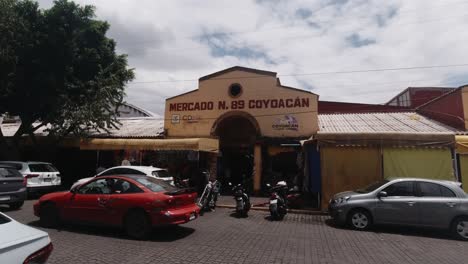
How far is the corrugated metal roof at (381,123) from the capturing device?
51.1ft

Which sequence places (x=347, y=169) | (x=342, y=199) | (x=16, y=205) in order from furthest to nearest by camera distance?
(x=347, y=169), (x=16, y=205), (x=342, y=199)

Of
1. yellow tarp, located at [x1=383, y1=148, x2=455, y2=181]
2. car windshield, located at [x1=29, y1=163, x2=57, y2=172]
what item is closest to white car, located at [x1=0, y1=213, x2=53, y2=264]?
car windshield, located at [x1=29, y1=163, x2=57, y2=172]

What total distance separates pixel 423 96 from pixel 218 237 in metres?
24.6

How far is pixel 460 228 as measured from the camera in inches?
336

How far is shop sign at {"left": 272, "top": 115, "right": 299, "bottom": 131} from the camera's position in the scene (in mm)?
16203

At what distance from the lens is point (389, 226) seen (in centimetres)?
966

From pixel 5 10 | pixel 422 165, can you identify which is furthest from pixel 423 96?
pixel 5 10

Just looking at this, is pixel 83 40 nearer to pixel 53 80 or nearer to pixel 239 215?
pixel 53 80

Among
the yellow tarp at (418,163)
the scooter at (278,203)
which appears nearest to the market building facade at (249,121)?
the scooter at (278,203)

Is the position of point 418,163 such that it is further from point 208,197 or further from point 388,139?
point 208,197

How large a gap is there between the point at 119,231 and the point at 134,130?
12.4 meters

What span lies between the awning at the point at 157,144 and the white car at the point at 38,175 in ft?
8.86

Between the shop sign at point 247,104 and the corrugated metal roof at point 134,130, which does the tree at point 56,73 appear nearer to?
the corrugated metal roof at point 134,130

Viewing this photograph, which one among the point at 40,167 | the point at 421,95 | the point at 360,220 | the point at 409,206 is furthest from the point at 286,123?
the point at 421,95
